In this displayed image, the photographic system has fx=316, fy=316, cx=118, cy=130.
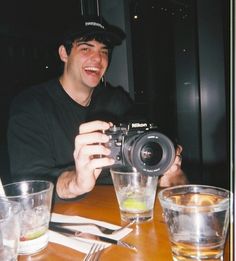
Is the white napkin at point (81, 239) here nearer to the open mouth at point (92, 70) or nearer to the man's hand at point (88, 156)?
the man's hand at point (88, 156)

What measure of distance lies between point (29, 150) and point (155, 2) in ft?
5.04

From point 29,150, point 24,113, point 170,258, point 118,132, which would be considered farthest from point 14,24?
point 170,258

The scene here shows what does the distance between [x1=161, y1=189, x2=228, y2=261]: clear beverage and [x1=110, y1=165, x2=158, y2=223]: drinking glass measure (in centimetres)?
16

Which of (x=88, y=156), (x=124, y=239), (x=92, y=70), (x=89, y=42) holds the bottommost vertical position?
(x=124, y=239)

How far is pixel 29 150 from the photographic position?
1.13 metres

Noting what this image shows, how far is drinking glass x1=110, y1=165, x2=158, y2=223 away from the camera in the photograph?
63 centimetres

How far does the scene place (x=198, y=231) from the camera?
463 mm

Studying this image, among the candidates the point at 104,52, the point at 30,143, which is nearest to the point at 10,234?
the point at 30,143

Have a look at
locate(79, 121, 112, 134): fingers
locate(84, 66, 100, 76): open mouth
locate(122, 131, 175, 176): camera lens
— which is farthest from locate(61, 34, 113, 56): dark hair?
locate(122, 131, 175, 176): camera lens

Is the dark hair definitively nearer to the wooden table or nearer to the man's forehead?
the man's forehead

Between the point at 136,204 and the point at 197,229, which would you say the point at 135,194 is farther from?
the point at 197,229

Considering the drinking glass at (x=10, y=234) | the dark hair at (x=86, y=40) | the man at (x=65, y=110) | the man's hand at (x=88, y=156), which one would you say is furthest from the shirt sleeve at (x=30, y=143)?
the drinking glass at (x=10, y=234)

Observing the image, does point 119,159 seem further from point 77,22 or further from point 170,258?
point 77,22

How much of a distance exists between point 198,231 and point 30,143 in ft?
2.72
